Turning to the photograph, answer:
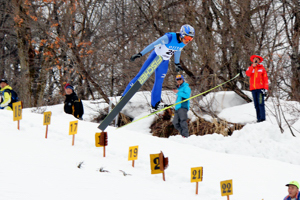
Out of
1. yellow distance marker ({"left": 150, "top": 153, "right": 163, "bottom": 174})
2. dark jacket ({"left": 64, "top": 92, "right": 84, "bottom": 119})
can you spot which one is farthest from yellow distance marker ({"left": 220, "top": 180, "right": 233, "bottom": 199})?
Result: dark jacket ({"left": 64, "top": 92, "right": 84, "bottom": 119})

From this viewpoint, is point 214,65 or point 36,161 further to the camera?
point 214,65

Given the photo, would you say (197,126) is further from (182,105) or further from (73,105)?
(73,105)

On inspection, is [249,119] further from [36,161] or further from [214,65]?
[36,161]

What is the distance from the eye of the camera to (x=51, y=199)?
305 cm

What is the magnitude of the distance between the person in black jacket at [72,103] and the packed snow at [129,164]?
74 cm

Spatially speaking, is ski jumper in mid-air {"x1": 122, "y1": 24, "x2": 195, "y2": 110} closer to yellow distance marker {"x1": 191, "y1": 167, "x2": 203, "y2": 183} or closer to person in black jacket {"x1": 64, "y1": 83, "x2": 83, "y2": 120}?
yellow distance marker {"x1": 191, "y1": 167, "x2": 203, "y2": 183}

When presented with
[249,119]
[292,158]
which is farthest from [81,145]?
[249,119]

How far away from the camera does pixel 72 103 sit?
7.83 m

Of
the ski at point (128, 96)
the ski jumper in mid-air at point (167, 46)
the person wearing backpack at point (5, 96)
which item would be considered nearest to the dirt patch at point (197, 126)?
the ski jumper in mid-air at point (167, 46)

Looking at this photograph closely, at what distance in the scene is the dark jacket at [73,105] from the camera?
7.78 m

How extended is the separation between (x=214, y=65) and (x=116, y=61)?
413 cm

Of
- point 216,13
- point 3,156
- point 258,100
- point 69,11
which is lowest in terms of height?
point 3,156

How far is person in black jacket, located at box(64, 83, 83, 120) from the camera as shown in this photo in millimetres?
7770

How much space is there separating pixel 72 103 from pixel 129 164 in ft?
11.3
